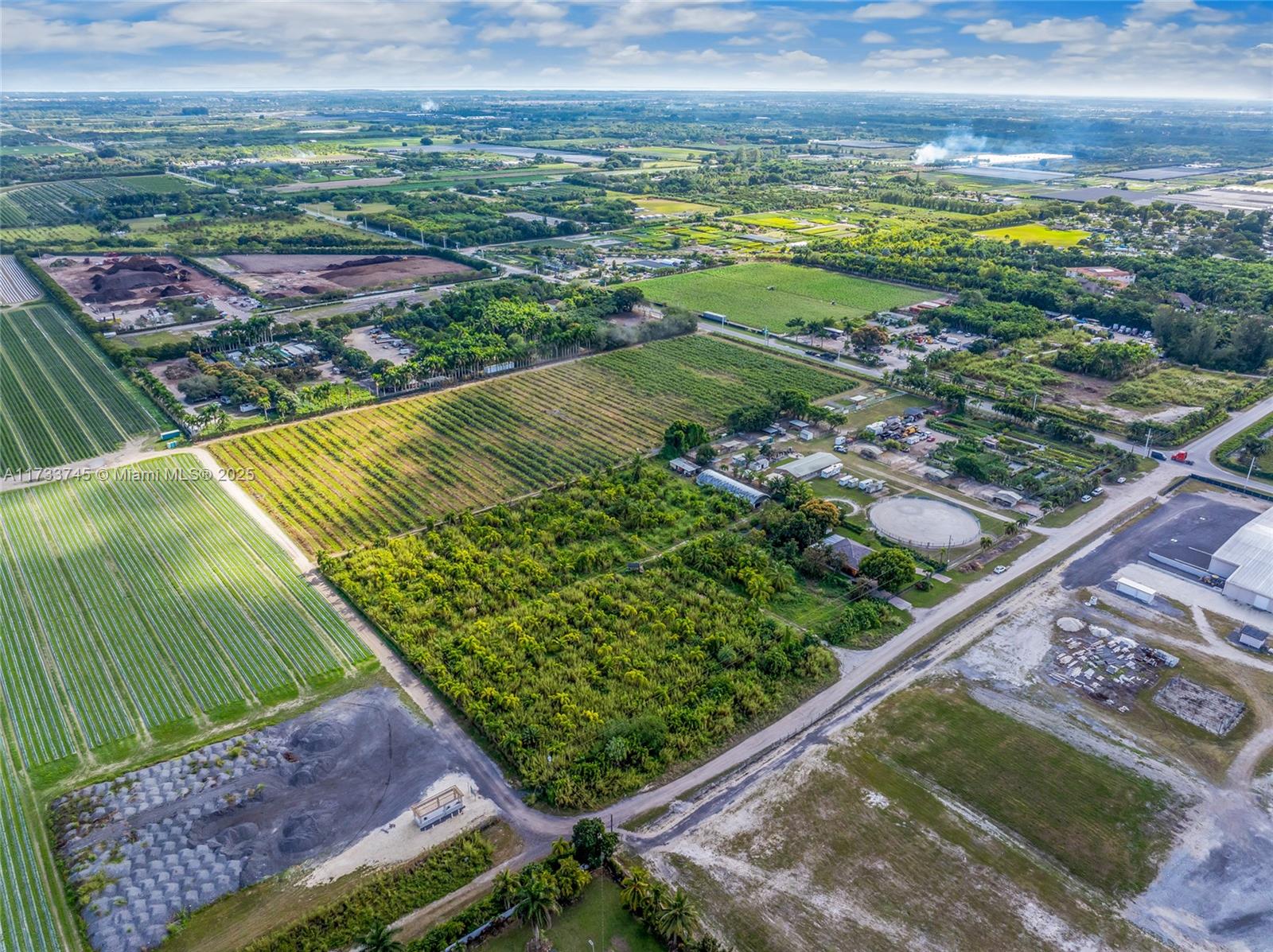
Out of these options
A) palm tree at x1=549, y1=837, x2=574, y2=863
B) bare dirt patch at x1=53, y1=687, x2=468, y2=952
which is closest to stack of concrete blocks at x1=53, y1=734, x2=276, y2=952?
bare dirt patch at x1=53, y1=687, x2=468, y2=952

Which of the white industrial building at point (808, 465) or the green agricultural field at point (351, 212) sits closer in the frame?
the white industrial building at point (808, 465)

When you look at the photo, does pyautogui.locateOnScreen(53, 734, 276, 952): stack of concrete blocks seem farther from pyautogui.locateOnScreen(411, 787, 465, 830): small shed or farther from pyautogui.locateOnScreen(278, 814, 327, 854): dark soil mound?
→ pyautogui.locateOnScreen(411, 787, 465, 830): small shed

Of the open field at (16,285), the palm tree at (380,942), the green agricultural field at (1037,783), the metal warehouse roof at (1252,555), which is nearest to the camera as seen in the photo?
the palm tree at (380,942)

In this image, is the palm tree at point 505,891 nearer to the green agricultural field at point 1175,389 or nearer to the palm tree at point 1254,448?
the palm tree at point 1254,448

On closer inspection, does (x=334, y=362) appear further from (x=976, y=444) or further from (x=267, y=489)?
(x=976, y=444)

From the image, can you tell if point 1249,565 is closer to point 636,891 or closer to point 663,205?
point 636,891

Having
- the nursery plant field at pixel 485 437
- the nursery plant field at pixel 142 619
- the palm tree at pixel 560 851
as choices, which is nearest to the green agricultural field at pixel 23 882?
the nursery plant field at pixel 142 619

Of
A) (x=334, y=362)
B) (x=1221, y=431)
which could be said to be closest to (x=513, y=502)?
(x=334, y=362)

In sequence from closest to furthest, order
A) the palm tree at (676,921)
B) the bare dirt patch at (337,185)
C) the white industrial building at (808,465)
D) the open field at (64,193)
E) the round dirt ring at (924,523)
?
1. the palm tree at (676,921)
2. the round dirt ring at (924,523)
3. the white industrial building at (808,465)
4. the open field at (64,193)
5. the bare dirt patch at (337,185)
